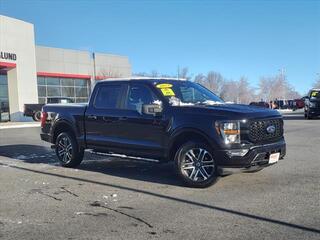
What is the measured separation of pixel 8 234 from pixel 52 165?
5378 millimetres

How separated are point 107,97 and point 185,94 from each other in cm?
173

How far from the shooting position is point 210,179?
778cm

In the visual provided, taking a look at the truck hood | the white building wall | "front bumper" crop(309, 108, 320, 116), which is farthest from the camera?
the white building wall

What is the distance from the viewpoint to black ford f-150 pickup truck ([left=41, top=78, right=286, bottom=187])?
764 cm

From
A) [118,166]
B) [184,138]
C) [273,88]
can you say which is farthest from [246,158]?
[273,88]

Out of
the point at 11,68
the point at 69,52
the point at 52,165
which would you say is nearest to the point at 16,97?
the point at 11,68

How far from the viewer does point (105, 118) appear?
9477mm

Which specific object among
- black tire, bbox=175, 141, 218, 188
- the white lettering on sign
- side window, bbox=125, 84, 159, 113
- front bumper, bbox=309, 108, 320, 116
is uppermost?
the white lettering on sign

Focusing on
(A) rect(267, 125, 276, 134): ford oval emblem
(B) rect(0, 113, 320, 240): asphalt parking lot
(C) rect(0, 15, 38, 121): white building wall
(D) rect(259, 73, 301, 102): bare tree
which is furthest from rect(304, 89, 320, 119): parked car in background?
(D) rect(259, 73, 301, 102): bare tree

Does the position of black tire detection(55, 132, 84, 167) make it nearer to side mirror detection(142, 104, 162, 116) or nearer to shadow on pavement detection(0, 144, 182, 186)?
shadow on pavement detection(0, 144, 182, 186)

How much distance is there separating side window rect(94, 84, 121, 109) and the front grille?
2934 millimetres

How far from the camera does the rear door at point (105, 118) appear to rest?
9.27 m

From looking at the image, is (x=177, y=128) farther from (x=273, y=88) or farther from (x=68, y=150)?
(x=273, y=88)

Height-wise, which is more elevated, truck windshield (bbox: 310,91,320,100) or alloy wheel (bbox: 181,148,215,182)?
truck windshield (bbox: 310,91,320,100)
